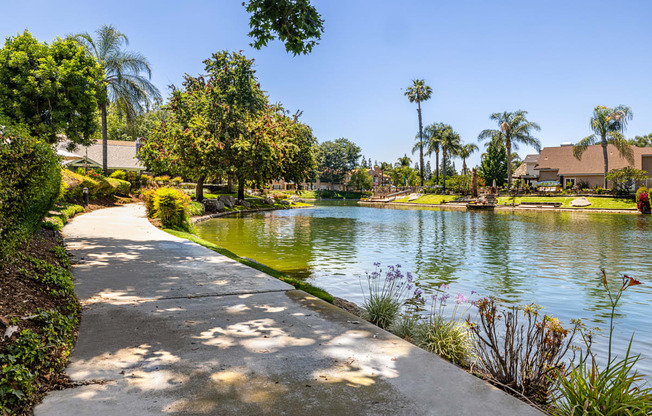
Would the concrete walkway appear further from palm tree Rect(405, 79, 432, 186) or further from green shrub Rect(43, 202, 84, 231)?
palm tree Rect(405, 79, 432, 186)

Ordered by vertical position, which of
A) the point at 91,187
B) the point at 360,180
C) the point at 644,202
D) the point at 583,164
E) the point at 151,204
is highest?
the point at 360,180

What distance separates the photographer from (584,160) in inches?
2450

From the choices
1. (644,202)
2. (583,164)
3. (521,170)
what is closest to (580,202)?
(644,202)

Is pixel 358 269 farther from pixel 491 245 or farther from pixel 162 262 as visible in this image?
pixel 491 245

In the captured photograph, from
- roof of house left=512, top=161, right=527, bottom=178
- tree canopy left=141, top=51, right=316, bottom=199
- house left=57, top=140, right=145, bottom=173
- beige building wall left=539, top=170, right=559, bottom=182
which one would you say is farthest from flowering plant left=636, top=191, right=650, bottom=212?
house left=57, top=140, right=145, bottom=173

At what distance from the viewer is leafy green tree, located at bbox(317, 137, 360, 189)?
393ft

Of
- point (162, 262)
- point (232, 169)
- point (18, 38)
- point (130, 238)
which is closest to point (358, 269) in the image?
point (162, 262)

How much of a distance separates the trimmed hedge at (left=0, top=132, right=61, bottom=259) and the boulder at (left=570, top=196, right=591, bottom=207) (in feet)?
165

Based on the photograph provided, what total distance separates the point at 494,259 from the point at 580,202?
1523 inches

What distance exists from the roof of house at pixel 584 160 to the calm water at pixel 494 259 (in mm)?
40358

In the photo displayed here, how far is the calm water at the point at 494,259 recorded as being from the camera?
9278 millimetres

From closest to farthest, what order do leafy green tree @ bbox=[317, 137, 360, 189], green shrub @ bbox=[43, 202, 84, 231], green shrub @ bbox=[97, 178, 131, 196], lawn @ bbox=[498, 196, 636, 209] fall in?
green shrub @ bbox=[43, 202, 84, 231]
green shrub @ bbox=[97, 178, 131, 196]
lawn @ bbox=[498, 196, 636, 209]
leafy green tree @ bbox=[317, 137, 360, 189]

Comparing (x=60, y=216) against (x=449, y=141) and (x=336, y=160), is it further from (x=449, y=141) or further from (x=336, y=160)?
(x=336, y=160)

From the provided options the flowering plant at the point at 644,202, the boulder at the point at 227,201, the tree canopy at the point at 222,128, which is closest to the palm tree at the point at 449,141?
the flowering plant at the point at 644,202
